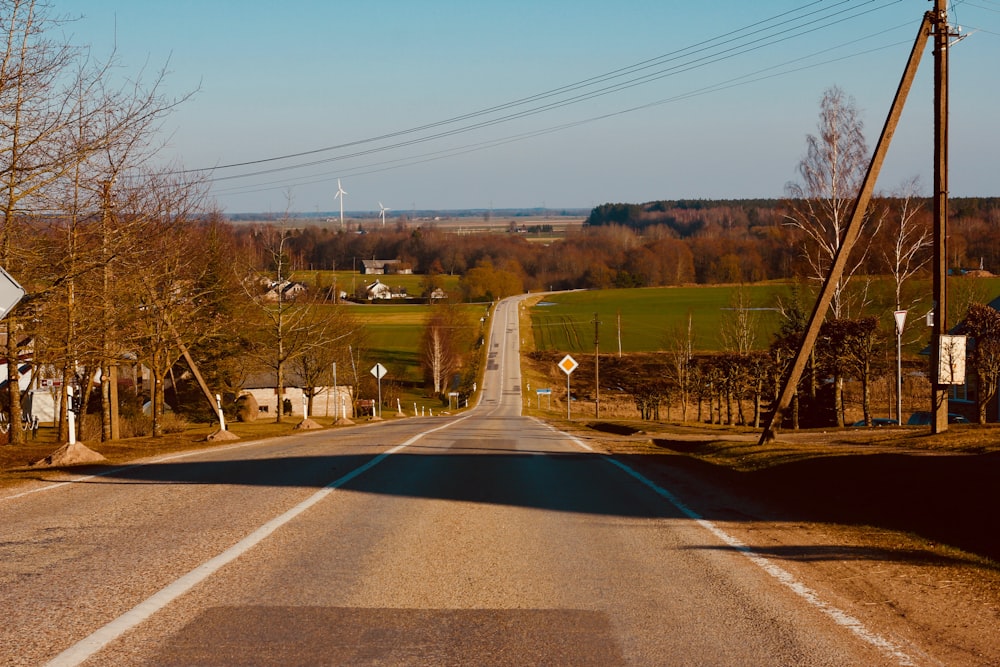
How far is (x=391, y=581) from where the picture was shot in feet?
Answer: 23.2

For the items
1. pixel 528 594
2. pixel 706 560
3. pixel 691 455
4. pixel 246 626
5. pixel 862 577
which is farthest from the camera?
pixel 691 455

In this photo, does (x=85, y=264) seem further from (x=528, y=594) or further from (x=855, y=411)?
(x=855, y=411)

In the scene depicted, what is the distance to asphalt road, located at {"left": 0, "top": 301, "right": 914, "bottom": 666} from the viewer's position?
17.7ft

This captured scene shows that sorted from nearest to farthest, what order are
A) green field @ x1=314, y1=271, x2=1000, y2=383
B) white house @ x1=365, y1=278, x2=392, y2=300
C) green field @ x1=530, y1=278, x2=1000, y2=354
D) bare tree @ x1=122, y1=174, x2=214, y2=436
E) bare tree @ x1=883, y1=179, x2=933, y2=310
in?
bare tree @ x1=122, y1=174, x2=214, y2=436 < bare tree @ x1=883, y1=179, x2=933, y2=310 < green field @ x1=530, y1=278, x2=1000, y2=354 < green field @ x1=314, y1=271, x2=1000, y2=383 < white house @ x1=365, y1=278, x2=392, y2=300

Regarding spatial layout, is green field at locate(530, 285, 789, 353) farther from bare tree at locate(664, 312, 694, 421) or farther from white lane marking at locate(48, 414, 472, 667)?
white lane marking at locate(48, 414, 472, 667)

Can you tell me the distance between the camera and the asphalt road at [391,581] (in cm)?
541

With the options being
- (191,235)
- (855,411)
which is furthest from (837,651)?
(855,411)

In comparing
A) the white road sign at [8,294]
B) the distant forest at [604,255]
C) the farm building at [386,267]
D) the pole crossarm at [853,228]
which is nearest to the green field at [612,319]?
the distant forest at [604,255]

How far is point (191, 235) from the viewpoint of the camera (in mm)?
32312

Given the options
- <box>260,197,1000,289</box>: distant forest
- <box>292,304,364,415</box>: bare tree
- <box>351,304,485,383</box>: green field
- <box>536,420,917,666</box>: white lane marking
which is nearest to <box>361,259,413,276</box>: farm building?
<box>260,197,1000,289</box>: distant forest

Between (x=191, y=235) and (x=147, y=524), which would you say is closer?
(x=147, y=524)

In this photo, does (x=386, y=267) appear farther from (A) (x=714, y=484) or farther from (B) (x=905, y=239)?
(A) (x=714, y=484)

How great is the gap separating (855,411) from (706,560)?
54193mm

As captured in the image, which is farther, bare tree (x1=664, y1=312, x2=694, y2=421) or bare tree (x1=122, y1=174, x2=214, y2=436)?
bare tree (x1=664, y1=312, x2=694, y2=421)
